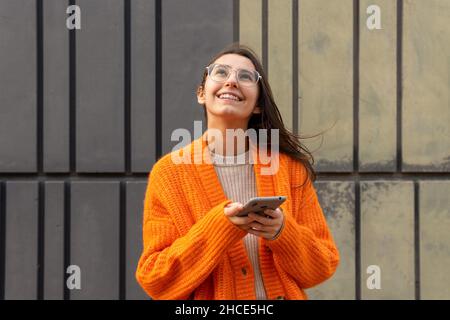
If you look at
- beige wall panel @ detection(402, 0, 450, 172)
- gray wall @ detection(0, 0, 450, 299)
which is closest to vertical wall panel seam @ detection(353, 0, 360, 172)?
gray wall @ detection(0, 0, 450, 299)

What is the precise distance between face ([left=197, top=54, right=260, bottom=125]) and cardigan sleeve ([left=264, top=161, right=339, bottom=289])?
264mm

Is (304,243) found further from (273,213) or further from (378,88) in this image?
(378,88)

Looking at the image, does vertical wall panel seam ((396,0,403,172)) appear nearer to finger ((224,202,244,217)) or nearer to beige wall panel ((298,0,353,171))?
beige wall panel ((298,0,353,171))

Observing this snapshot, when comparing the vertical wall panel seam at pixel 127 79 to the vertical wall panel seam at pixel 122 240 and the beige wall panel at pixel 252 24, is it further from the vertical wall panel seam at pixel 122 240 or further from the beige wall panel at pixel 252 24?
the beige wall panel at pixel 252 24

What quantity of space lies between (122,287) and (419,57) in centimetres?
221

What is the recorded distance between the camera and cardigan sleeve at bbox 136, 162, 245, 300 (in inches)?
74.9

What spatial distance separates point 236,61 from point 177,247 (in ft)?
2.03

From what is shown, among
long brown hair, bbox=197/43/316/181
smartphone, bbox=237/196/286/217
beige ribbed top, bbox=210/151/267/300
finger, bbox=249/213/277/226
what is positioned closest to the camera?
smartphone, bbox=237/196/286/217

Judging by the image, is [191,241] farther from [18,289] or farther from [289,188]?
[18,289]

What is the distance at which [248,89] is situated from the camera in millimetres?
2082

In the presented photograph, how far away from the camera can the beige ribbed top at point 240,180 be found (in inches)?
80.1

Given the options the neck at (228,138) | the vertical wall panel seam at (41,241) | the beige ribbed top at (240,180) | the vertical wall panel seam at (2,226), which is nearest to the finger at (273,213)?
the beige ribbed top at (240,180)
